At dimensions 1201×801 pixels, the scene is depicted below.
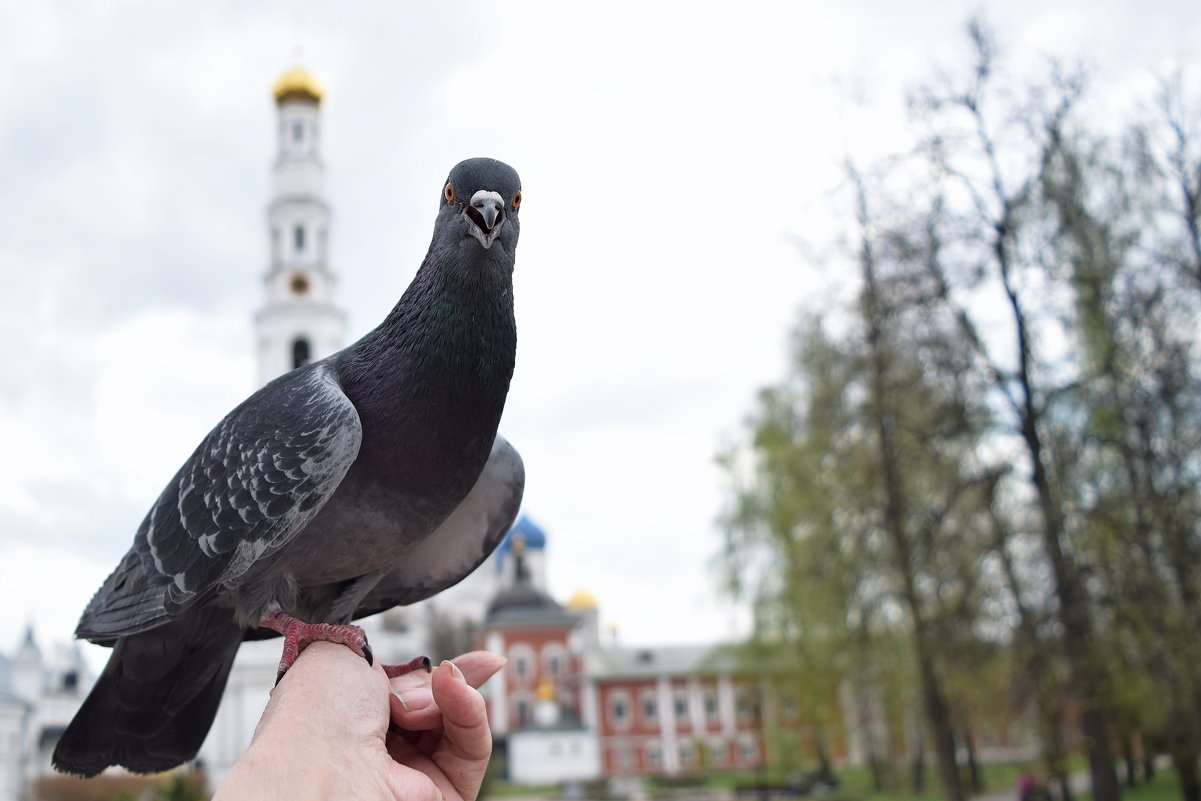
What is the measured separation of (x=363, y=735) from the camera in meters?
2.15

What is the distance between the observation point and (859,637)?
18.1m

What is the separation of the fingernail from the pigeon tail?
1.77ft

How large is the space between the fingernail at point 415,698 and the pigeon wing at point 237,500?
48cm

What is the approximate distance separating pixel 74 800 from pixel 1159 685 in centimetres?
3169

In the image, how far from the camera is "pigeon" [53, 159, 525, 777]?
241 cm

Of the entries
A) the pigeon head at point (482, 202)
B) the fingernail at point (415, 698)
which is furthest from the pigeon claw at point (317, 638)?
the pigeon head at point (482, 202)

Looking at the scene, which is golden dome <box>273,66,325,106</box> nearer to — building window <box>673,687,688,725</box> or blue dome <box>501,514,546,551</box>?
blue dome <box>501,514,546,551</box>

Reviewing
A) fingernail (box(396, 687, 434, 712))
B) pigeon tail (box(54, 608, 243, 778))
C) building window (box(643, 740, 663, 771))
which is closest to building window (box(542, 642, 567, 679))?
building window (box(643, 740, 663, 771))

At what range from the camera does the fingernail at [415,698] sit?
Result: 8.13 feet

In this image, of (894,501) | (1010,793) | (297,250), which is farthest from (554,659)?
(894,501)

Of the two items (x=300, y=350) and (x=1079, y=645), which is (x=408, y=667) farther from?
(x=300, y=350)

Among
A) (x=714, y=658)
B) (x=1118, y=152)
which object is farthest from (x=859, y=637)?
(x=714, y=658)

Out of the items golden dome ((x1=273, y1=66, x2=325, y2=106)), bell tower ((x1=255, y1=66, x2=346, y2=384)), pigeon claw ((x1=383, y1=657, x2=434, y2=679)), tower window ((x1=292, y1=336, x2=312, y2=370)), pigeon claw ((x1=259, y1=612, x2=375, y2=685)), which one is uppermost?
golden dome ((x1=273, y1=66, x2=325, y2=106))

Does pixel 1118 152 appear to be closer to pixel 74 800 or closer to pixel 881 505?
pixel 881 505
